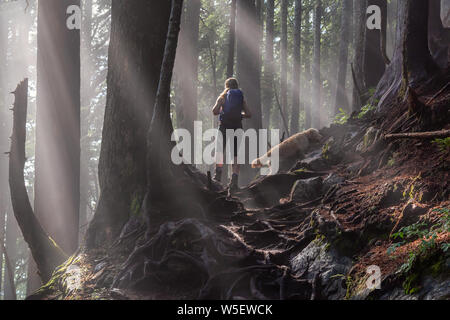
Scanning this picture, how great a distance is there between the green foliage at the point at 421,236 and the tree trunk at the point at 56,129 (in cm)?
607

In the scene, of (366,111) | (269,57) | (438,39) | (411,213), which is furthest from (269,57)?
(411,213)

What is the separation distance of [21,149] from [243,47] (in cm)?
1009

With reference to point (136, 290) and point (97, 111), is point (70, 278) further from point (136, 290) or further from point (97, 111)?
point (97, 111)

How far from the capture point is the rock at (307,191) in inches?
247

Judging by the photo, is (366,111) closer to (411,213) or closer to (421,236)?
(411,213)

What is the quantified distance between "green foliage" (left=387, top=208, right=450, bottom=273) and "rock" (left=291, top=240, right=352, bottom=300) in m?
0.55

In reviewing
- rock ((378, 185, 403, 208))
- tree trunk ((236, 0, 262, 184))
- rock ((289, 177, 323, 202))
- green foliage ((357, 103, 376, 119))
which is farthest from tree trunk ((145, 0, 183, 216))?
tree trunk ((236, 0, 262, 184))

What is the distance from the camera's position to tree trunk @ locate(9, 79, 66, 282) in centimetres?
591

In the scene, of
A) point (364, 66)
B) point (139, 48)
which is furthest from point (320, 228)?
point (364, 66)

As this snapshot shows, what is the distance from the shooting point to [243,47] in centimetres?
1441

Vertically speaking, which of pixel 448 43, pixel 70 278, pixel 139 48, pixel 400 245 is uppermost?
pixel 448 43

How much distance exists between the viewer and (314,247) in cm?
441

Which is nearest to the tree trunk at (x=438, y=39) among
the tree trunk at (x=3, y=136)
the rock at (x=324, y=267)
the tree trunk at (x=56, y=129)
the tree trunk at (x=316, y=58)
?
the rock at (x=324, y=267)

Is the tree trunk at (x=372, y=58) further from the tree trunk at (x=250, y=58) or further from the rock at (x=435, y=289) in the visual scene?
the rock at (x=435, y=289)
